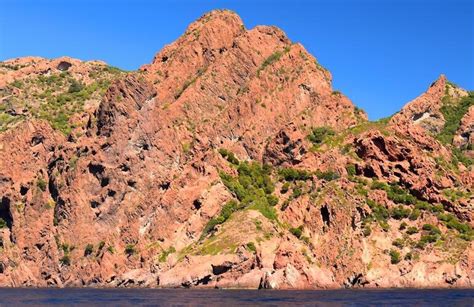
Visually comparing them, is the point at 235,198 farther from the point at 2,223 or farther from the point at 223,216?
the point at 2,223

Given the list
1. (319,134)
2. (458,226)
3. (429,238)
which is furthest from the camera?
(319,134)

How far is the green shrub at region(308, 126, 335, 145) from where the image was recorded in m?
185

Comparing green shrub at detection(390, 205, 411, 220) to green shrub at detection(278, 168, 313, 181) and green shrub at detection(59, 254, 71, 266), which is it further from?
green shrub at detection(59, 254, 71, 266)

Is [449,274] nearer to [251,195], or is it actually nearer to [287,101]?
[251,195]

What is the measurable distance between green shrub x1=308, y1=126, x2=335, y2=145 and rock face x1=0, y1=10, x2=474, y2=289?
46 cm

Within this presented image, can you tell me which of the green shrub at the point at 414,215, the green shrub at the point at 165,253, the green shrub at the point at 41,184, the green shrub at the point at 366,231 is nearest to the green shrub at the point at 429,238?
the green shrub at the point at 414,215

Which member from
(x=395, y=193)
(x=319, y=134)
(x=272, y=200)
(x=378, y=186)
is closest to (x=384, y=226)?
(x=395, y=193)

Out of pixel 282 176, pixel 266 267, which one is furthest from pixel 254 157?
pixel 266 267

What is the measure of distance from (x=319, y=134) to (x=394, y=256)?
46019mm

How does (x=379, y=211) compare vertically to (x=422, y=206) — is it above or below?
below

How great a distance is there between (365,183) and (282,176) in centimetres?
2242

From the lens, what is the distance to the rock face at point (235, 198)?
14938cm

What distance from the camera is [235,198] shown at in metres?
172

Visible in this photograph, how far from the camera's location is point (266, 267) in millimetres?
145500
